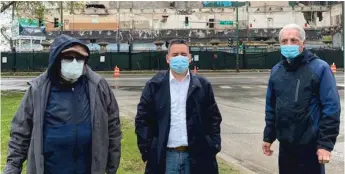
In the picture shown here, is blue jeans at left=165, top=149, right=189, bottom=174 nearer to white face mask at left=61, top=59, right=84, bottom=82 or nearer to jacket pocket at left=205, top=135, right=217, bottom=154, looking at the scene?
jacket pocket at left=205, top=135, right=217, bottom=154

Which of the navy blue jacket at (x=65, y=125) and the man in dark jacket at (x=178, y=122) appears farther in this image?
the man in dark jacket at (x=178, y=122)

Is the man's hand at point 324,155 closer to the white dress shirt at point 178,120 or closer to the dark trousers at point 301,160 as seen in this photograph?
the dark trousers at point 301,160

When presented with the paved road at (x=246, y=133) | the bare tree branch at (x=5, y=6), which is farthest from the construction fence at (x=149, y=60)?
the paved road at (x=246, y=133)

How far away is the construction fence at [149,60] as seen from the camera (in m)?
45.8

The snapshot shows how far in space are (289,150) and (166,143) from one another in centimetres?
110

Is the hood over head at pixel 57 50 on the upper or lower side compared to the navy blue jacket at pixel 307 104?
upper

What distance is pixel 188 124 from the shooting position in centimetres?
422

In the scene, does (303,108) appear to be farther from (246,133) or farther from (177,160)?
(246,133)

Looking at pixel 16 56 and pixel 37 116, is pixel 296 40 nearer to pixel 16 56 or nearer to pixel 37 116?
pixel 37 116

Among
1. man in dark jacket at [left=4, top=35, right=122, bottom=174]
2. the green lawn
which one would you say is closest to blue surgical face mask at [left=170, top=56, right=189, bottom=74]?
man in dark jacket at [left=4, top=35, right=122, bottom=174]

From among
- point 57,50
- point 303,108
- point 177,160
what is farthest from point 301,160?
point 57,50

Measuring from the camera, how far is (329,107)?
4.15 meters

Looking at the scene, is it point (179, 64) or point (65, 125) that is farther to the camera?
point (179, 64)

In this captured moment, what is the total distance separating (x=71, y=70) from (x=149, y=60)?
4290 centimetres
